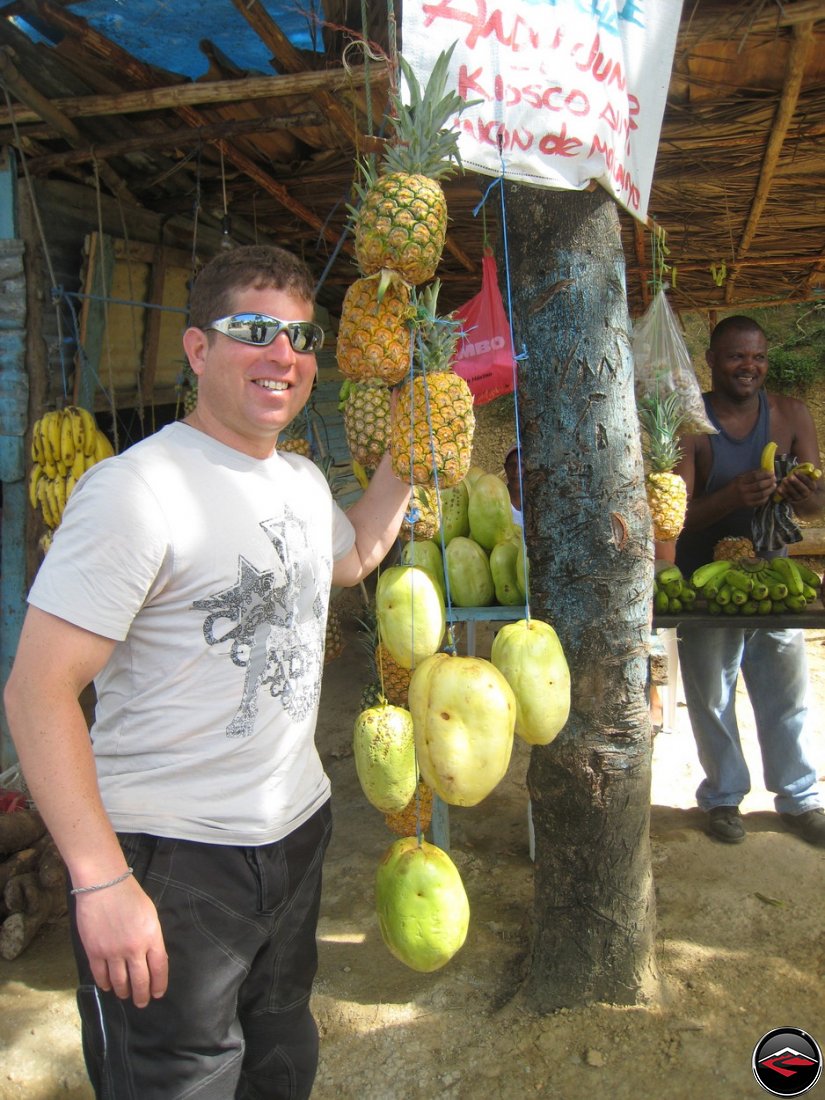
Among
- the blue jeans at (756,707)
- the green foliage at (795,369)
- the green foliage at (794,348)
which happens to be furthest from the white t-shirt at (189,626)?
the green foliage at (795,369)

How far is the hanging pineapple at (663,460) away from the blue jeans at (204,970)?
2.32m

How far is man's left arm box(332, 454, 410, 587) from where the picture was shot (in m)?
2.12

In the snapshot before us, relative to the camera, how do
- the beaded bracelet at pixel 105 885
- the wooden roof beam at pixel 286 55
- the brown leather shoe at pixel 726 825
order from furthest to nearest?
the brown leather shoe at pixel 726 825 → the wooden roof beam at pixel 286 55 → the beaded bracelet at pixel 105 885

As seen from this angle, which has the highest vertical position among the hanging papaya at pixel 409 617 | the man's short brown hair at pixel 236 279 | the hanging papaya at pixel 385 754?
the man's short brown hair at pixel 236 279

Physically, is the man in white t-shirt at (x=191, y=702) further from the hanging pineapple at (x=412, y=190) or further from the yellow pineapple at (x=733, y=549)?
the yellow pineapple at (x=733, y=549)

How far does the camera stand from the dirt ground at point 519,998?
256 cm

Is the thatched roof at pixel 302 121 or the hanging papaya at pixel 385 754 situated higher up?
the thatched roof at pixel 302 121

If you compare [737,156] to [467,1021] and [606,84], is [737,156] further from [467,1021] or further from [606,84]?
[467,1021]

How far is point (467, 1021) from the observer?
281 centimetres

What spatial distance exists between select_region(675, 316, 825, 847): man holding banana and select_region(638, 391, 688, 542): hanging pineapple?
376 millimetres

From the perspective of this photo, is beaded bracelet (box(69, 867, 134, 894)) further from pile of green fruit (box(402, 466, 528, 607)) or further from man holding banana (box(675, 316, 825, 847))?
man holding banana (box(675, 316, 825, 847))

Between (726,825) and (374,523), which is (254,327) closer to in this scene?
(374,523)

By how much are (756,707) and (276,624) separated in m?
3.37
